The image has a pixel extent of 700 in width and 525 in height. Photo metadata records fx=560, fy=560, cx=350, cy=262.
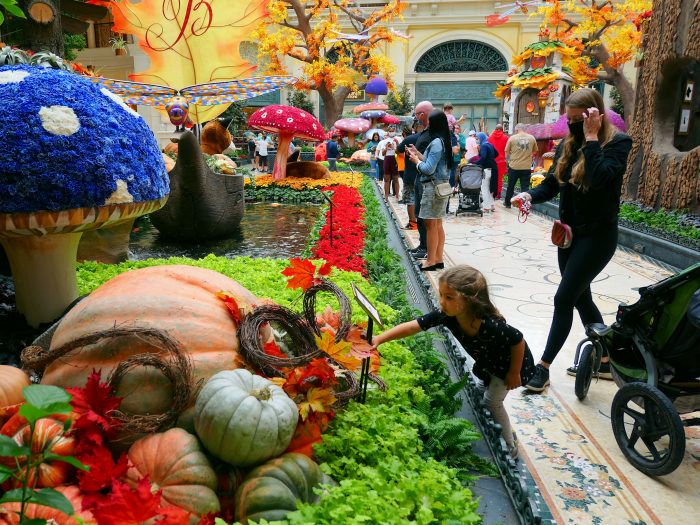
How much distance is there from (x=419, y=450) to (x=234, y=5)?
1353cm

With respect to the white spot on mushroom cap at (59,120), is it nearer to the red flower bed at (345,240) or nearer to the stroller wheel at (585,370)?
the red flower bed at (345,240)

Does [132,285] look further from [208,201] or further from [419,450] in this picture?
[208,201]

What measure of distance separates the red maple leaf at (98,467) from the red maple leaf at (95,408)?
51mm

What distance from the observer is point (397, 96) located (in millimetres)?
36312

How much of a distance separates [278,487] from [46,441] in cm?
81

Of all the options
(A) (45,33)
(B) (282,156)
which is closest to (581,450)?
(A) (45,33)

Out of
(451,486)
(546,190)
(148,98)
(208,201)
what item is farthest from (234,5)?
(451,486)

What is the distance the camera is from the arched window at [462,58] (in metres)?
38.7

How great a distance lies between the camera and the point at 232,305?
9.40 feet

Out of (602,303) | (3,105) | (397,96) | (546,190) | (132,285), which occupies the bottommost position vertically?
(602,303)

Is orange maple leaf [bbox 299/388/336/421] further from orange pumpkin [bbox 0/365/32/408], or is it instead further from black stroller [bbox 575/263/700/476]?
black stroller [bbox 575/263/700/476]

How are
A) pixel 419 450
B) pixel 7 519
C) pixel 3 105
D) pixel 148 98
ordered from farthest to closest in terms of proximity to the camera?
pixel 148 98, pixel 3 105, pixel 419 450, pixel 7 519

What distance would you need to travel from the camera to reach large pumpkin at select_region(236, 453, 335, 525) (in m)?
2.03

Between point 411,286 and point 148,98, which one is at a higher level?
point 148,98
